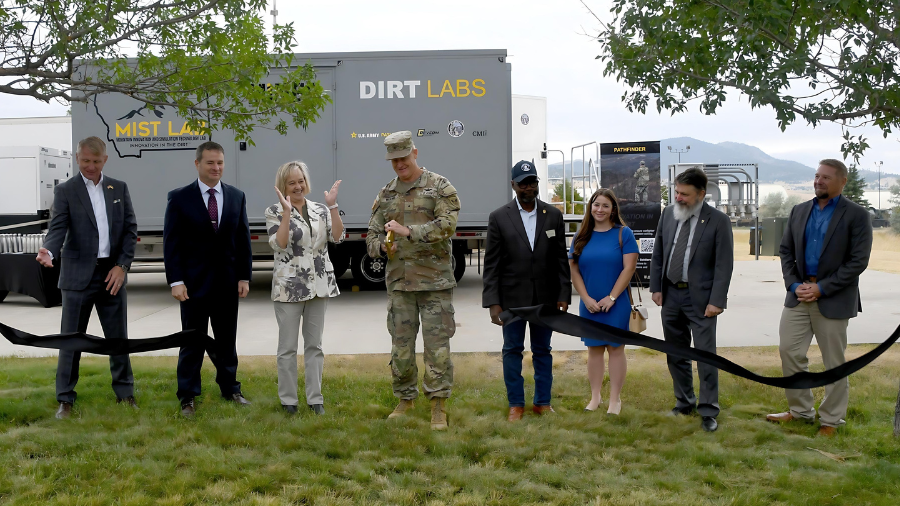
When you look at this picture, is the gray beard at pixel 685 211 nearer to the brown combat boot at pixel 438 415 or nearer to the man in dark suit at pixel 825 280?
the man in dark suit at pixel 825 280

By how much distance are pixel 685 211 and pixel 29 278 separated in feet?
30.3

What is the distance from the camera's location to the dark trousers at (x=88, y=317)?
179 inches

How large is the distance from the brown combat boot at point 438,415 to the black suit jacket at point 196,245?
159 cm

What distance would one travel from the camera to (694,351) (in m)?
3.87

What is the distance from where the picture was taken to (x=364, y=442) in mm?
3924

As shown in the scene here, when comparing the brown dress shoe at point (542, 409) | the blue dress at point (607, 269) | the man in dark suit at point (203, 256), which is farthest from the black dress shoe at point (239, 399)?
the blue dress at point (607, 269)

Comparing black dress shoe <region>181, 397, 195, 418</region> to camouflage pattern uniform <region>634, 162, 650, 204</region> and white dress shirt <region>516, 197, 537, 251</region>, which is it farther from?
camouflage pattern uniform <region>634, 162, 650, 204</region>

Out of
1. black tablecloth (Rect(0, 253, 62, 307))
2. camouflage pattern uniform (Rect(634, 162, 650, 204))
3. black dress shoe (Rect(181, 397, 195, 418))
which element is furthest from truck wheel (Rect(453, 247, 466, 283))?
black dress shoe (Rect(181, 397, 195, 418))

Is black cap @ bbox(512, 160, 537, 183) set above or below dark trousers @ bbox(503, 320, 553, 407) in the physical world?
above

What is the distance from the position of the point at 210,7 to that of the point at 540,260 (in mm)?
2919

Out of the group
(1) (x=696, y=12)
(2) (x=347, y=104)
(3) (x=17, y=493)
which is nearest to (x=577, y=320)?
(1) (x=696, y=12)

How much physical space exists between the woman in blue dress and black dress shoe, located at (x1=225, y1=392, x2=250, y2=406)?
7.55 ft

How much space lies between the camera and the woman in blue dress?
14.9ft

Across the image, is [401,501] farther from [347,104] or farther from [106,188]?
[347,104]
